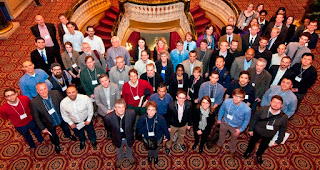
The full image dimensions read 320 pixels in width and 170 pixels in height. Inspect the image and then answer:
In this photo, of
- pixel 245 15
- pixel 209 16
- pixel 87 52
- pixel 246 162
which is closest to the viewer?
pixel 246 162

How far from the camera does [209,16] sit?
30.4 ft

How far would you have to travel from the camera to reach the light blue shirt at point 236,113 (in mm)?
3541

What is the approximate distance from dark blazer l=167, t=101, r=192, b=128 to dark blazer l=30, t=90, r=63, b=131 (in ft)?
6.34

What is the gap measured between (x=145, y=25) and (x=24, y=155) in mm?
5777

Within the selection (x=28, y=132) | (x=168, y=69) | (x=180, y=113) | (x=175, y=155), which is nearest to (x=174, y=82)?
(x=168, y=69)

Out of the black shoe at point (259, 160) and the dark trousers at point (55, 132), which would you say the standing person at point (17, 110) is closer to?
the dark trousers at point (55, 132)

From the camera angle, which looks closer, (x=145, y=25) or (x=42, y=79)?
(x=42, y=79)

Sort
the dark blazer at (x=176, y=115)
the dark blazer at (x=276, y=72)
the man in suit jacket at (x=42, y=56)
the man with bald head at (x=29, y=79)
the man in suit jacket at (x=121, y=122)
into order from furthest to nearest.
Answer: the man in suit jacket at (x=42, y=56), the dark blazer at (x=276, y=72), the man with bald head at (x=29, y=79), the dark blazer at (x=176, y=115), the man in suit jacket at (x=121, y=122)

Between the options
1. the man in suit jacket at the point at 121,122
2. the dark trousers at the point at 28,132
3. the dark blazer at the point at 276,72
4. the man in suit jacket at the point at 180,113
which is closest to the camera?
the man in suit jacket at the point at 121,122

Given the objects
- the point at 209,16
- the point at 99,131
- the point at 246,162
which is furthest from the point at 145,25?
the point at 246,162

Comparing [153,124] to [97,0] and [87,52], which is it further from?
[97,0]

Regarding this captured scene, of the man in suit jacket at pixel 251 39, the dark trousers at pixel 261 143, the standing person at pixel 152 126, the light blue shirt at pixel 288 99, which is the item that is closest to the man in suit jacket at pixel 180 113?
the standing person at pixel 152 126

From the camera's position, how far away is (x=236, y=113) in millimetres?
3617

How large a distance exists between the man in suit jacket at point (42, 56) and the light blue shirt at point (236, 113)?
3.84 m
